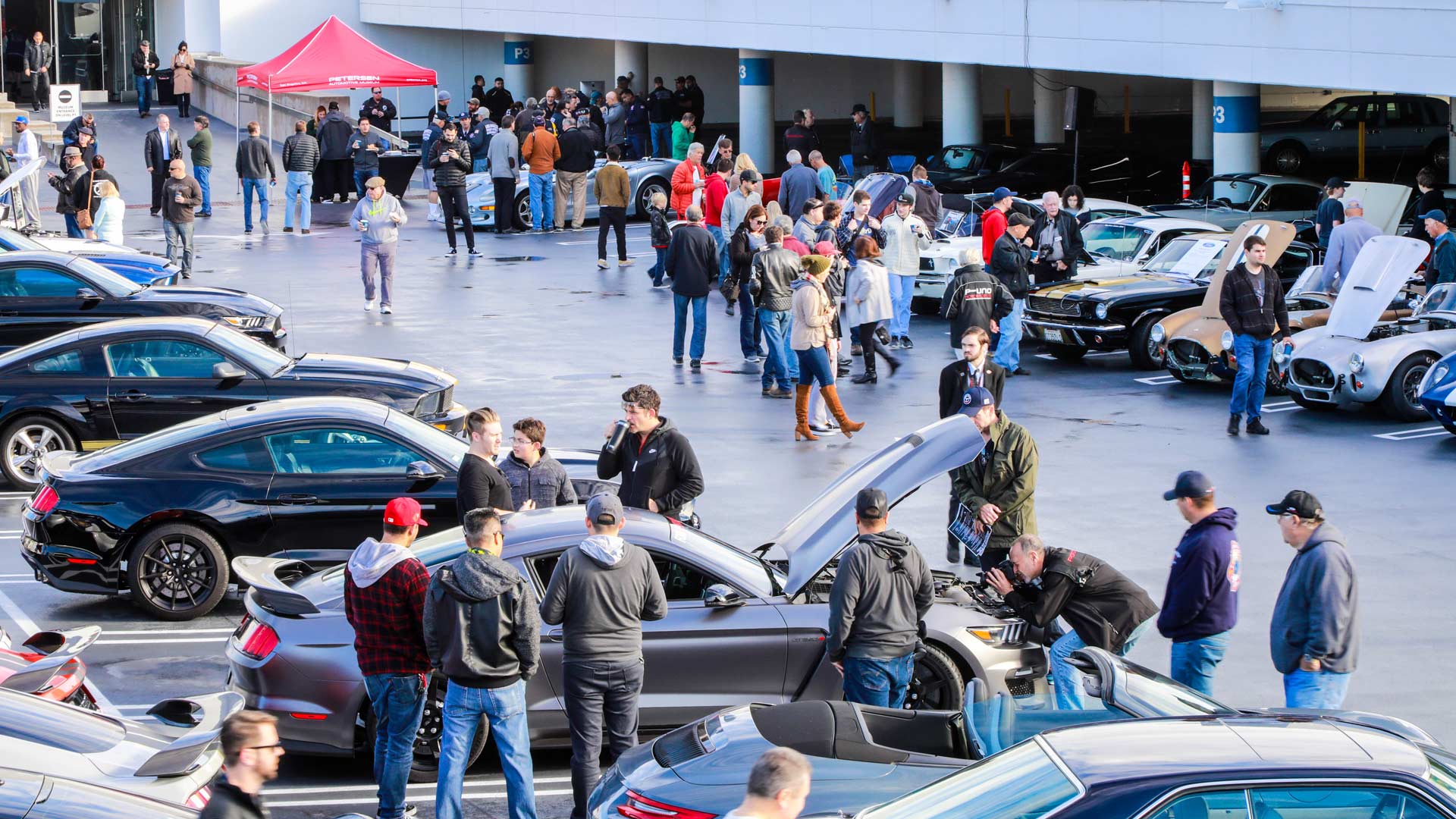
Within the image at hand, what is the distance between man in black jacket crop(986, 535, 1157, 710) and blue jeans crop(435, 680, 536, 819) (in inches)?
94.3

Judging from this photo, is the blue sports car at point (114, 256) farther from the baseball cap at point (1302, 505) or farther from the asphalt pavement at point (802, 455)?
the baseball cap at point (1302, 505)

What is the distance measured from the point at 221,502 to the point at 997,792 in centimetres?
699

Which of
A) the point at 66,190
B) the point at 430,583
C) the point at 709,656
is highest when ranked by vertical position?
the point at 66,190

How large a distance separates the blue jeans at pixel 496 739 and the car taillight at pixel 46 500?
4658 mm

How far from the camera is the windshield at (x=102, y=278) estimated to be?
57.7 feet

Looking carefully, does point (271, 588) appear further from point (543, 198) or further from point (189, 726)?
point (543, 198)

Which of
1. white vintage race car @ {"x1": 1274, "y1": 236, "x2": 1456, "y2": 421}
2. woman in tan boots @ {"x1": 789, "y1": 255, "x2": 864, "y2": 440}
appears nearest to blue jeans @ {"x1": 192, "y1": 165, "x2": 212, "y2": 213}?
woman in tan boots @ {"x1": 789, "y1": 255, "x2": 864, "y2": 440}

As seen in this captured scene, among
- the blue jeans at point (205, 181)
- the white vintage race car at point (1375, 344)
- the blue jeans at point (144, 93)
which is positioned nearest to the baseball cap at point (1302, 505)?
the white vintage race car at point (1375, 344)

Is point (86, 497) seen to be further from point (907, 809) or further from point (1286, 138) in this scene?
point (1286, 138)

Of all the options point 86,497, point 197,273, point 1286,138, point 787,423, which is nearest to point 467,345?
point 787,423

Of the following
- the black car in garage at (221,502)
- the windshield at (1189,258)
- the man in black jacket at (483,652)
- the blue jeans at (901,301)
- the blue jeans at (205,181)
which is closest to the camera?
the man in black jacket at (483,652)

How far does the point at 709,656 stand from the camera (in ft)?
27.2

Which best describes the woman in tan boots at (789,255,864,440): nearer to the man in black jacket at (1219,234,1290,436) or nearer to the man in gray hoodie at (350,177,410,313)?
the man in black jacket at (1219,234,1290,436)

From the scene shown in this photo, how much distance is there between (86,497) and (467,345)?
29.8ft
